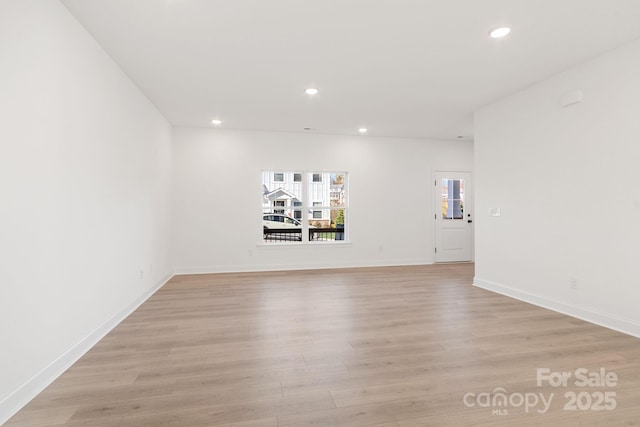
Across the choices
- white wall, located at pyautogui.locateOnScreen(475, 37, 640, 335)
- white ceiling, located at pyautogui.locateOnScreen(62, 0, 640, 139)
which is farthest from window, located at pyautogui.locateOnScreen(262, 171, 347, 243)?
white wall, located at pyautogui.locateOnScreen(475, 37, 640, 335)

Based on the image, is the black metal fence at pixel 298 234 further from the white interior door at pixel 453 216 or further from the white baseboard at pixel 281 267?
the white interior door at pixel 453 216

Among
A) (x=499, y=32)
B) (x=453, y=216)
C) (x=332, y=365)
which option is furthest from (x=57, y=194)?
(x=453, y=216)

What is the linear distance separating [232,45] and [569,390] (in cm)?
367

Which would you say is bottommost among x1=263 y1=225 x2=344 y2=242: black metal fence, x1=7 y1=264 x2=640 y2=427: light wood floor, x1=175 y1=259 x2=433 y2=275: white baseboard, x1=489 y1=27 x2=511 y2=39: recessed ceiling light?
x1=7 y1=264 x2=640 y2=427: light wood floor

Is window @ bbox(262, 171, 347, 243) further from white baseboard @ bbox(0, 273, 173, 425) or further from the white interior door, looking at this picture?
white baseboard @ bbox(0, 273, 173, 425)

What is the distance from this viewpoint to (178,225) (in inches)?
237

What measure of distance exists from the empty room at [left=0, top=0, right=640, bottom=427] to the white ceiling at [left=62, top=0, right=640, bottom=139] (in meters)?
0.03

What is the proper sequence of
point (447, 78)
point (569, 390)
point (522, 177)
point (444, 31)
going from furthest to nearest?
point (522, 177), point (447, 78), point (444, 31), point (569, 390)

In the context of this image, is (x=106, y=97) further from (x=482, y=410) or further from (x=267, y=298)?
(x=482, y=410)

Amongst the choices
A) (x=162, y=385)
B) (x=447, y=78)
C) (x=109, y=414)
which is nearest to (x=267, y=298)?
(x=162, y=385)

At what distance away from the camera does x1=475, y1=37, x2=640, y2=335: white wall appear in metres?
3.08

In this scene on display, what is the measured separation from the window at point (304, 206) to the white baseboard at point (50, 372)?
352 cm

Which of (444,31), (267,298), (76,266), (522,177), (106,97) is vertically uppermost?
(444,31)

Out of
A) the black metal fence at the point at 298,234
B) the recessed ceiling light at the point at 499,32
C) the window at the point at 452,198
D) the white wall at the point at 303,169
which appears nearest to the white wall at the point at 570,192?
the recessed ceiling light at the point at 499,32
